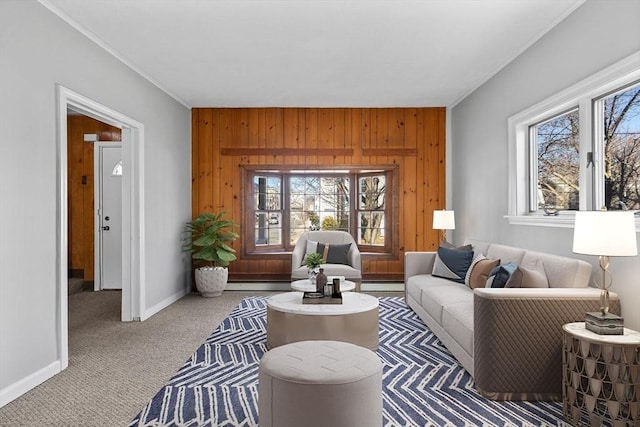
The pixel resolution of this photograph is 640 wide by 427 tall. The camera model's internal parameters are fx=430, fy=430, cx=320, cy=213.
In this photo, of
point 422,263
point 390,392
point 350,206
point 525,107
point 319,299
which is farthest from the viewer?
point 350,206

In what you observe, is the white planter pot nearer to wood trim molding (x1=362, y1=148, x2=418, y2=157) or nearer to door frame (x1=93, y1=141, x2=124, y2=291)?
door frame (x1=93, y1=141, x2=124, y2=291)

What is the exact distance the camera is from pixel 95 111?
376 cm

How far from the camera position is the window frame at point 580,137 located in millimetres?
2826

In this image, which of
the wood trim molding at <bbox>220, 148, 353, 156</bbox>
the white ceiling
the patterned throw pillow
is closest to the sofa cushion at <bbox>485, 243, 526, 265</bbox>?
the patterned throw pillow

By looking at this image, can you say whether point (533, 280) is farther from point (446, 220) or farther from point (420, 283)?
point (446, 220)

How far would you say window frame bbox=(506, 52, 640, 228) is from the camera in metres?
2.83

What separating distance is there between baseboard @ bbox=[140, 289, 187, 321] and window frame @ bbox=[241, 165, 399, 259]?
3.45ft

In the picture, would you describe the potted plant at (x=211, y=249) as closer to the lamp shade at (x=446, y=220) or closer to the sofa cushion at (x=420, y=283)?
the sofa cushion at (x=420, y=283)

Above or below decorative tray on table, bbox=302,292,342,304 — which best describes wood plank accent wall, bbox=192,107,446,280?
above

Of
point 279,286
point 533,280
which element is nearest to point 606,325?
point 533,280

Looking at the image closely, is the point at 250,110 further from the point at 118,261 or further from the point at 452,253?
the point at 452,253

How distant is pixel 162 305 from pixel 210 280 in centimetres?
75

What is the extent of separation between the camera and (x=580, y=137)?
3254 mm

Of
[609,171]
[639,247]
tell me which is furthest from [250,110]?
[639,247]
